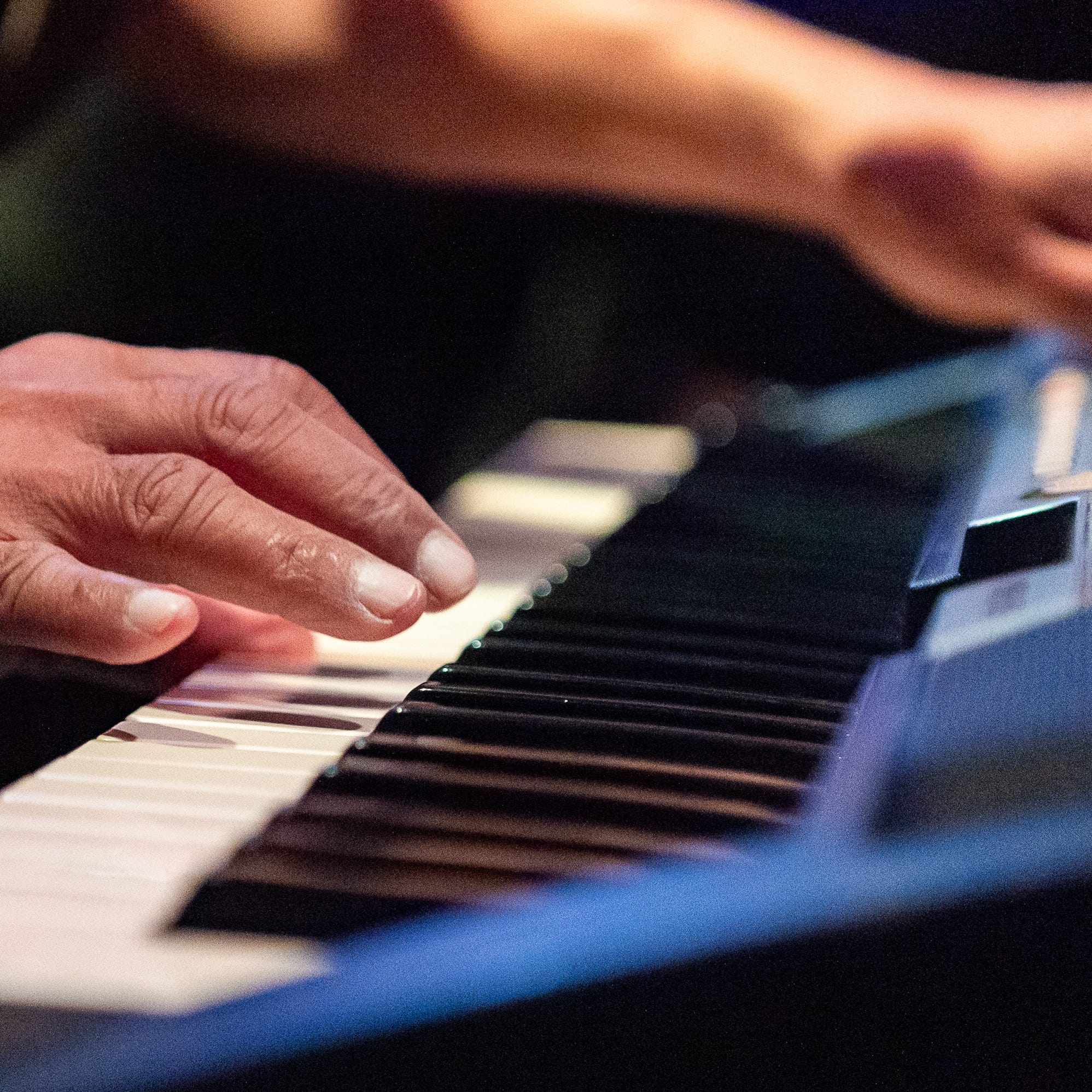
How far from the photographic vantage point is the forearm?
88cm

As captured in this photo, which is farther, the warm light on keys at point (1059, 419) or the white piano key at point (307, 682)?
the warm light on keys at point (1059, 419)

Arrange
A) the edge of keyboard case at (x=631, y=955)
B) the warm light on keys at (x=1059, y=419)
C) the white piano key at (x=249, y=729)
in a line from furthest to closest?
the warm light on keys at (x=1059, y=419) < the white piano key at (x=249, y=729) < the edge of keyboard case at (x=631, y=955)

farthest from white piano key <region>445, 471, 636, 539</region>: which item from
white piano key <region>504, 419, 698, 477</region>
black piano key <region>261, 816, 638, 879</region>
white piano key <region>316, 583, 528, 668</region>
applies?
black piano key <region>261, 816, 638, 879</region>

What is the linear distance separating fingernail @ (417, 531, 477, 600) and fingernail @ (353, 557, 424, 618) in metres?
0.03

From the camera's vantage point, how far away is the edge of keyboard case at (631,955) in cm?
32

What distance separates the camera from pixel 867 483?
1.03 m

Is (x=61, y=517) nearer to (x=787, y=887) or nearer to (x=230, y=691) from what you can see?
(x=230, y=691)

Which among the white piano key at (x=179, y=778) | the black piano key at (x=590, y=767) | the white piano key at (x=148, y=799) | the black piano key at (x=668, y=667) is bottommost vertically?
Answer: the white piano key at (x=148, y=799)

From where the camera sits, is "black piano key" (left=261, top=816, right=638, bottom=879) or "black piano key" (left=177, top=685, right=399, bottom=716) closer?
"black piano key" (left=261, top=816, right=638, bottom=879)

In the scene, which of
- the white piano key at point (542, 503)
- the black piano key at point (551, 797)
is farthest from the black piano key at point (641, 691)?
the white piano key at point (542, 503)

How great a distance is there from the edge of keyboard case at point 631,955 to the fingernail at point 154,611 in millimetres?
210

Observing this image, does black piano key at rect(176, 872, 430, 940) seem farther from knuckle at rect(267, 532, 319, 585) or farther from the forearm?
the forearm

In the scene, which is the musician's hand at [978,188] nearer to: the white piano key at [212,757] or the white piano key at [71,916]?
the white piano key at [212,757]

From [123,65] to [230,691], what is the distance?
52 centimetres
